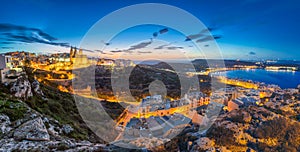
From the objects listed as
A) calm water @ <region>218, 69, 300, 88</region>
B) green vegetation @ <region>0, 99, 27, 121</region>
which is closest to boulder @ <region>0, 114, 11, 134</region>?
green vegetation @ <region>0, 99, 27, 121</region>

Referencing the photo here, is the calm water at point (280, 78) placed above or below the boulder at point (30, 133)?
below

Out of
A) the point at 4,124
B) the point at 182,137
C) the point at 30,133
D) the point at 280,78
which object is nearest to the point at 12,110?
the point at 4,124

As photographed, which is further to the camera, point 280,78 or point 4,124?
point 280,78

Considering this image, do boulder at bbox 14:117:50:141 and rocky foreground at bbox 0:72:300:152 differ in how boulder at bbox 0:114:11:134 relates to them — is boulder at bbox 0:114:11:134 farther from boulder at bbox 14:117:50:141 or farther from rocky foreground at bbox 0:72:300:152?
boulder at bbox 14:117:50:141

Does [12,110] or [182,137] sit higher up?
[12,110]

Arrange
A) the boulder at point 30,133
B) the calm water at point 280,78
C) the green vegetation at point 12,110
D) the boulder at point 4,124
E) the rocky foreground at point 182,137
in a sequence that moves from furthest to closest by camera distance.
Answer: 1. the calm water at point 280,78
2. the green vegetation at point 12,110
3. the boulder at point 4,124
4. the boulder at point 30,133
5. the rocky foreground at point 182,137

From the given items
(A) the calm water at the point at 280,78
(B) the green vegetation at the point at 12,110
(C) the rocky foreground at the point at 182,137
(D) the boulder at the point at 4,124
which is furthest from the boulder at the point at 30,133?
(A) the calm water at the point at 280,78

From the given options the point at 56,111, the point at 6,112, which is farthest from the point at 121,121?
the point at 6,112

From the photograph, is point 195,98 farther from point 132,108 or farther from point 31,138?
point 31,138

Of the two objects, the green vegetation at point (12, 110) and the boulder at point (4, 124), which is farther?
the green vegetation at point (12, 110)

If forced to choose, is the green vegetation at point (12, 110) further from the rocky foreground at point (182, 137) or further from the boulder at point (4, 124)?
the boulder at point (4, 124)

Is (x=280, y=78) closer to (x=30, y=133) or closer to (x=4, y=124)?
(x=30, y=133)
